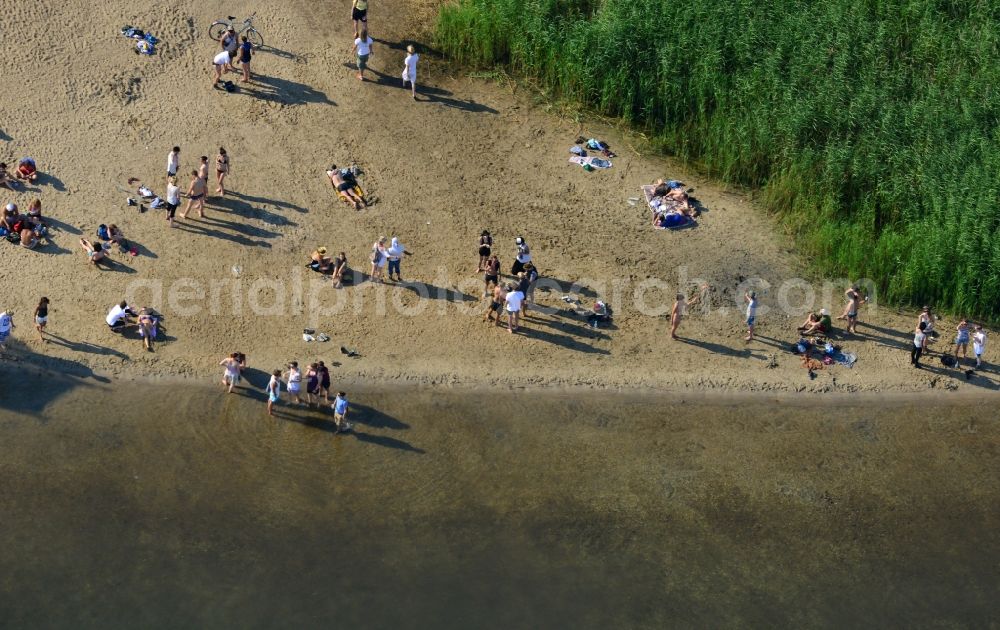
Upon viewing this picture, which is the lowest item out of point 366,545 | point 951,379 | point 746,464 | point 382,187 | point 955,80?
point 366,545

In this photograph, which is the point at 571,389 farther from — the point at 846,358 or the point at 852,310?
the point at 852,310

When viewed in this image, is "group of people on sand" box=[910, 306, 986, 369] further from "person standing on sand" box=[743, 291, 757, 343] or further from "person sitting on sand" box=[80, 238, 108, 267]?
"person sitting on sand" box=[80, 238, 108, 267]

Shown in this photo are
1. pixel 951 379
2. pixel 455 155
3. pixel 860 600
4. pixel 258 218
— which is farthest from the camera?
pixel 455 155

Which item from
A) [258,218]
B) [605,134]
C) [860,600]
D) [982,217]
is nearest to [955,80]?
[982,217]

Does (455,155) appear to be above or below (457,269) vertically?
above

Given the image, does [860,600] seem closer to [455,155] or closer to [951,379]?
[951,379]

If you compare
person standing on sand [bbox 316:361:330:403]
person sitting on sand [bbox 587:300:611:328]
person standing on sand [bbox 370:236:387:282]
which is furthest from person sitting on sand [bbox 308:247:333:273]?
person sitting on sand [bbox 587:300:611:328]
